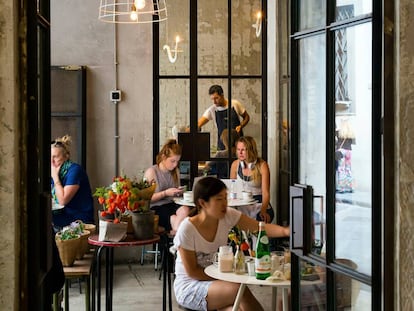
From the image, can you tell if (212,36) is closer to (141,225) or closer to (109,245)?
(141,225)

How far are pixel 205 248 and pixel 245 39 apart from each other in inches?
156

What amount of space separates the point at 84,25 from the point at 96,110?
2.99 feet

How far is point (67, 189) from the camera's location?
676 centimetres

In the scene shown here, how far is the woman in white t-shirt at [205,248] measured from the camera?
457 cm

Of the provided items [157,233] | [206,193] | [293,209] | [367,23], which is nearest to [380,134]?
[367,23]

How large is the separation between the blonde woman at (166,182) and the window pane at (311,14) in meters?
4.19

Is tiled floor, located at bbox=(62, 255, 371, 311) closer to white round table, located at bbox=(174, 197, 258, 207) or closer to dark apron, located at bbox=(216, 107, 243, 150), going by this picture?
white round table, located at bbox=(174, 197, 258, 207)

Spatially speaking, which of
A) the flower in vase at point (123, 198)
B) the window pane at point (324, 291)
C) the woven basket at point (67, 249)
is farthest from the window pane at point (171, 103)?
the window pane at point (324, 291)

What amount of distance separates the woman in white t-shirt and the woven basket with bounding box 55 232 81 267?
0.73 meters

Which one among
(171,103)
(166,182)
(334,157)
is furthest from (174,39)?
(334,157)

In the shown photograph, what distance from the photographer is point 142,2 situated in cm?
654

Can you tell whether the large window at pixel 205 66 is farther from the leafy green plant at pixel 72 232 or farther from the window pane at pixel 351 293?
the window pane at pixel 351 293

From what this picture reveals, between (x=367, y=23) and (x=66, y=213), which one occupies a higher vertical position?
(x=367, y=23)

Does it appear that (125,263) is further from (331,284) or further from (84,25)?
(331,284)
